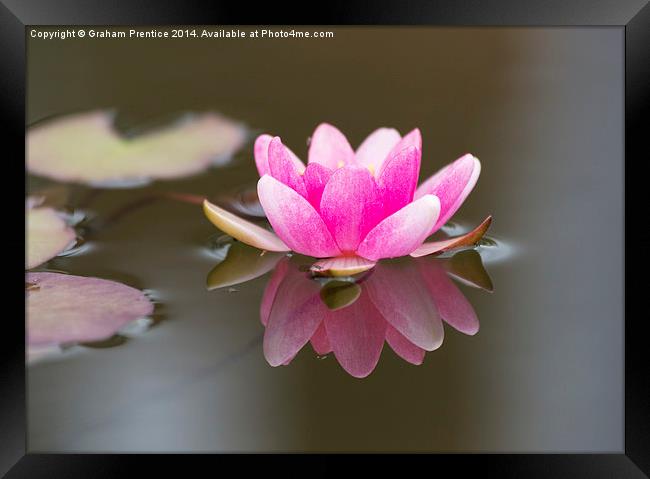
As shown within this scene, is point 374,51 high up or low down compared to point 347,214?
up

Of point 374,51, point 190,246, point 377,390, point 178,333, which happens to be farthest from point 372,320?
point 374,51

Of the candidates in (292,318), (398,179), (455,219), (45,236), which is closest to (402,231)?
(398,179)

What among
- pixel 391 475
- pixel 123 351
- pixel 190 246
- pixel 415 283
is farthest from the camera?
pixel 190 246

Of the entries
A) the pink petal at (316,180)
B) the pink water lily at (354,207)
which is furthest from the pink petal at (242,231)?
the pink petal at (316,180)

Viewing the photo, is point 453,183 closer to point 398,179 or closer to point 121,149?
point 398,179

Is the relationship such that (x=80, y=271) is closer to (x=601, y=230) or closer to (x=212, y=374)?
(x=212, y=374)

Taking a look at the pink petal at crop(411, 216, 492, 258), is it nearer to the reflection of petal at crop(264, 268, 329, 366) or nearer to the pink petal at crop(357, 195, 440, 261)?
the pink petal at crop(357, 195, 440, 261)
